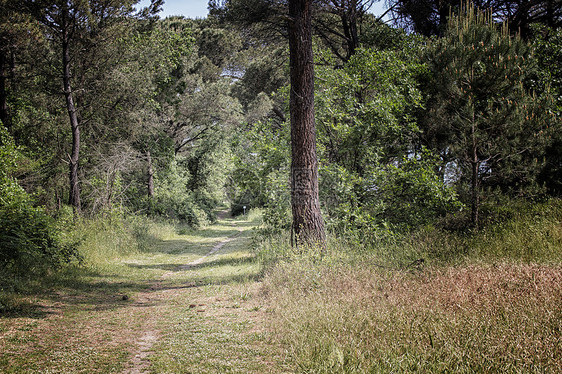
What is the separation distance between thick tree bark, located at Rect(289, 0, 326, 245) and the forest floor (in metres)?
1.90

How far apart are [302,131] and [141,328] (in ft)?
16.5

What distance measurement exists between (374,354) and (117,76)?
14598mm

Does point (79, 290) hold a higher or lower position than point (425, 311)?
lower

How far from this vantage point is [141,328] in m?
4.68

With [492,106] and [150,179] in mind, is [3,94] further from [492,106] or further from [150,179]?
[492,106]

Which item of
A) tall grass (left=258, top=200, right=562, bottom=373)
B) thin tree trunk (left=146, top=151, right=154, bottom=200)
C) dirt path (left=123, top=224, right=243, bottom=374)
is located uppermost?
thin tree trunk (left=146, top=151, right=154, bottom=200)

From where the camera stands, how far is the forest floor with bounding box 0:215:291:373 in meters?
3.32

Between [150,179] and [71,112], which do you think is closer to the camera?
[71,112]

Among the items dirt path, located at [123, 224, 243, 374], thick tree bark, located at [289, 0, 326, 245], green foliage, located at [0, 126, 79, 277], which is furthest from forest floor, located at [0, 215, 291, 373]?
thick tree bark, located at [289, 0, 326, 245]

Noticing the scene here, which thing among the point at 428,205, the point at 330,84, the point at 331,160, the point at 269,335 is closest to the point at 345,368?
the point at 269,335

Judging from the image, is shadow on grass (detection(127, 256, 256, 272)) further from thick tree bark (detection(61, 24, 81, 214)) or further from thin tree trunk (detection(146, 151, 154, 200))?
thin tree trunk (detection(146, 151, 154, 200))

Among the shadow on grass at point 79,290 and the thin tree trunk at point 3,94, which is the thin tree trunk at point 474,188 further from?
the thin tree trunk at point 3,94

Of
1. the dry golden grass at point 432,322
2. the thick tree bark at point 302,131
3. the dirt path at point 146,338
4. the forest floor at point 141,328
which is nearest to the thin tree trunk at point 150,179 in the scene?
the forest floor at point 141,328

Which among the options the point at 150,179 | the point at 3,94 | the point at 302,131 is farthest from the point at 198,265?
the point at 150,179
